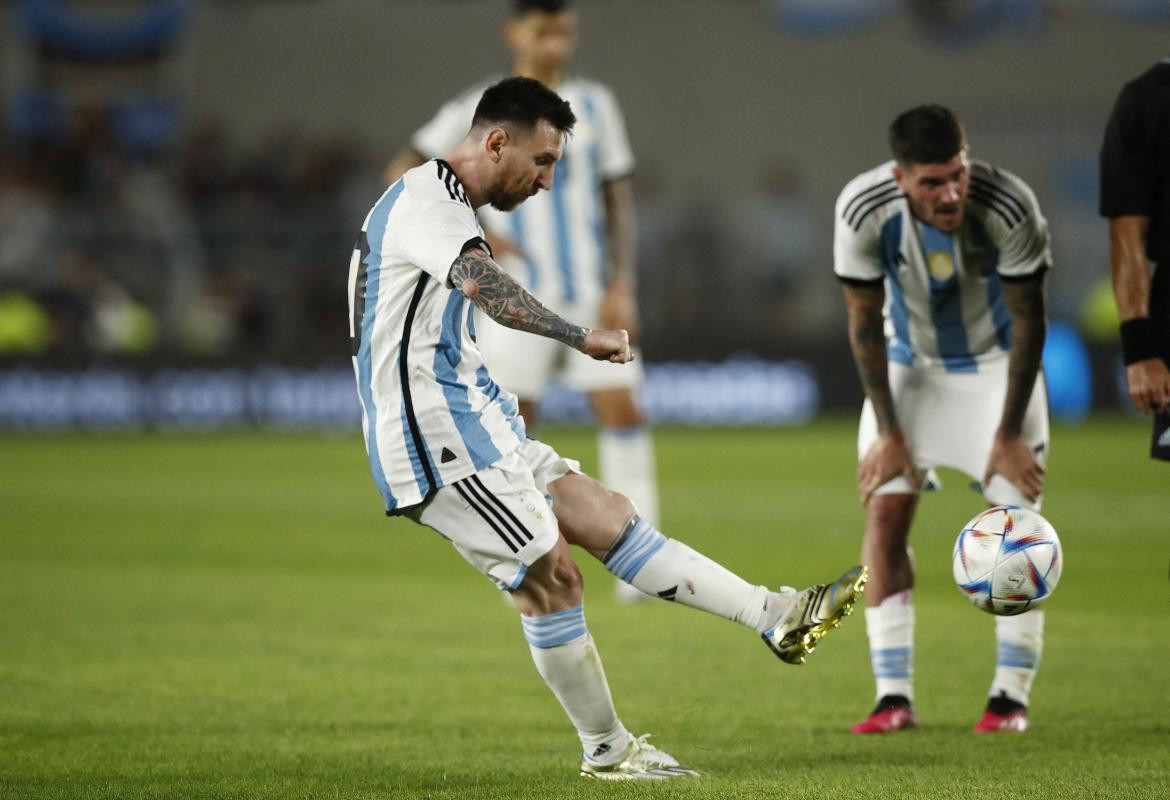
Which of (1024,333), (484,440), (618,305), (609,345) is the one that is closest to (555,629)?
(484,440)

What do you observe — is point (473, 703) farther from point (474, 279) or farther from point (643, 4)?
point (643, 4)

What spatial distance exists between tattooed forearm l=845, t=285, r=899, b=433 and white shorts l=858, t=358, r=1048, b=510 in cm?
11

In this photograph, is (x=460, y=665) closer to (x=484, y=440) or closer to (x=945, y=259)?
(x=484, y=440)

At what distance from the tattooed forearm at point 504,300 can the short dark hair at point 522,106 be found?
1.58 ft

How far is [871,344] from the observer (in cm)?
541

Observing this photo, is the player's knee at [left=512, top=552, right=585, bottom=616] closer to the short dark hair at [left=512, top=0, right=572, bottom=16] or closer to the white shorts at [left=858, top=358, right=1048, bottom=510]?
the white shorts at [left=858, top=358, right=1048, bottom=510]

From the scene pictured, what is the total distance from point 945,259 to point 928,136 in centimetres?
60

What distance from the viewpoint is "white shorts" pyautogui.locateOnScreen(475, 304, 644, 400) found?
7.82m

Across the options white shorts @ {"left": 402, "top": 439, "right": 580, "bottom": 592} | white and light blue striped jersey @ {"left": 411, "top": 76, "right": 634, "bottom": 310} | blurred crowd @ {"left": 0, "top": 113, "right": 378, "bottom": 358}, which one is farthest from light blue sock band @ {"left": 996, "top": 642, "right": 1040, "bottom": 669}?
blurred crowd @ {"left": 0, "top": 113, "right": 378, "bottom": 358}

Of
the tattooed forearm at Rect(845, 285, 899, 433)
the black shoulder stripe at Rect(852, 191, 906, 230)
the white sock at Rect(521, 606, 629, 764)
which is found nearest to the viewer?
the white sock at Rect(521, 606, 629, 764)

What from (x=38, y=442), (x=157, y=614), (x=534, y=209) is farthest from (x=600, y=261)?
(x=38, y=442)

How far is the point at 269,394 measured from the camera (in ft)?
59.9

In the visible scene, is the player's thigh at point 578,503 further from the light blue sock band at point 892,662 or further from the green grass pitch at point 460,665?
the light blue sock band at point 892,662

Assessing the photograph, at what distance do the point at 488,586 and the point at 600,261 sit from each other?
1.77 metres
